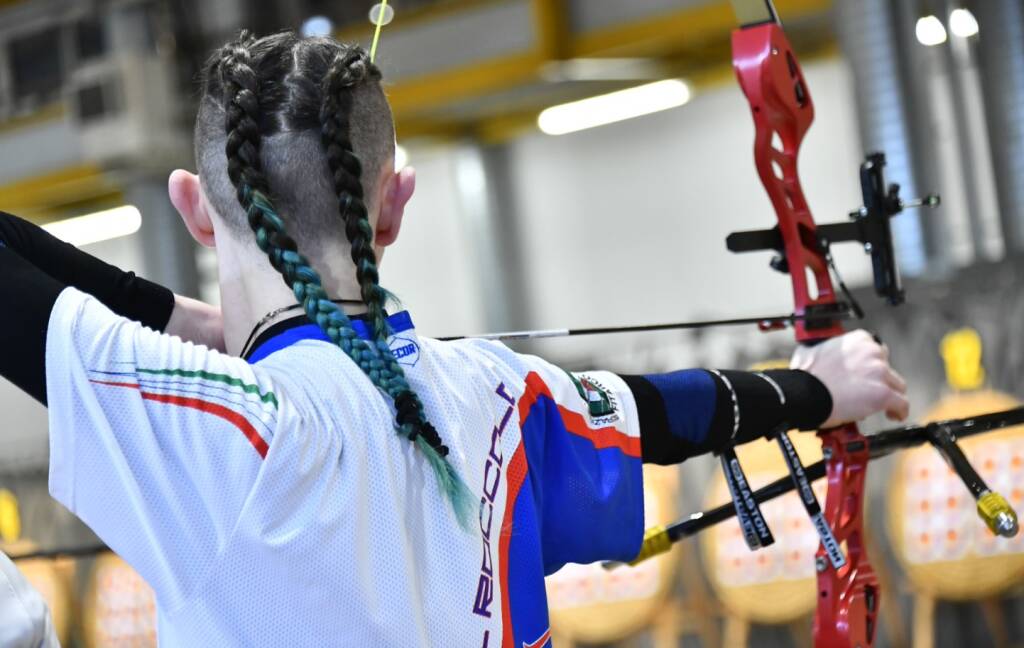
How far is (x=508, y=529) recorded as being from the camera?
1242 mm

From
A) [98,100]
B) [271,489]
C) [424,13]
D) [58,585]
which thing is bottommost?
[58,585]

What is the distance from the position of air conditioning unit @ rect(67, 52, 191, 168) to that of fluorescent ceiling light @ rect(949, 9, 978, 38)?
505 cm

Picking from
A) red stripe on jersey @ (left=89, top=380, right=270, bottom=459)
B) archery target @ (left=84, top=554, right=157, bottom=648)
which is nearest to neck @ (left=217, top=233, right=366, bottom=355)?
red stripe on jersey @ (left=89, top=380, right=270, bottom=459)

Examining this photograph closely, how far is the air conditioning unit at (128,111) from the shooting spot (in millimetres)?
8898

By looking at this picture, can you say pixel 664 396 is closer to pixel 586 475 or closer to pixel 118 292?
pixel 586 475

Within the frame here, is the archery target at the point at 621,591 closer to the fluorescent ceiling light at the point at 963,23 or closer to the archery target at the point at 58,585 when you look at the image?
the archery target at the point at 58,585

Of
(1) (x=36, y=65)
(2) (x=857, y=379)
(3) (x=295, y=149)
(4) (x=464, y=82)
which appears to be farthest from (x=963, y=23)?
(1) (x=36, y=65)

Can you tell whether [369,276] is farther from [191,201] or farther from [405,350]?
[191,201]

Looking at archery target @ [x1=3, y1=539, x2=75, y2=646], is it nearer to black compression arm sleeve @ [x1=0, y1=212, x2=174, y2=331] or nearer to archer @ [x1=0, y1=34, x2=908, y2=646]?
black compression arm sleeve @ [x1=0, y1=212, x2=174, y2=331]

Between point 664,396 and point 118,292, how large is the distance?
62 centimetres

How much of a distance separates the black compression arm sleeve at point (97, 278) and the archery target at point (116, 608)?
16.7 feet

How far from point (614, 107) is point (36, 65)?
469cm

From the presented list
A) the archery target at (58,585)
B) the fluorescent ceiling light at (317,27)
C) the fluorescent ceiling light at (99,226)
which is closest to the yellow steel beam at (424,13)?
the fluorescent ceiling light at (317,27)

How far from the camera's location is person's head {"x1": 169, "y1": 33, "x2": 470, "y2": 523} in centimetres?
115
